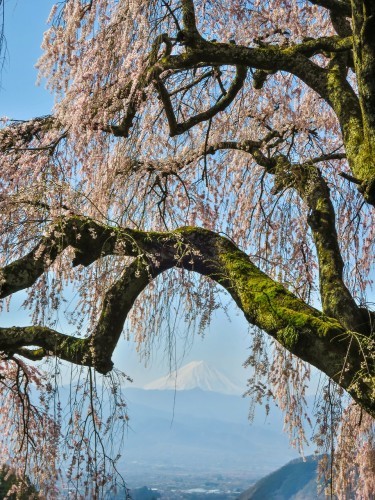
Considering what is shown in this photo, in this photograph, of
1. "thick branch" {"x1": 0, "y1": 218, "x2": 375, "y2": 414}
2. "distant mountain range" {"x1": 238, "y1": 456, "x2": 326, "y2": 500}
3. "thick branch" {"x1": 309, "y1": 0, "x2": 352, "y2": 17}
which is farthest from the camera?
"distant mountain range" {"x1": 238, "y1": 456, "x2": 326, "y2": 500}

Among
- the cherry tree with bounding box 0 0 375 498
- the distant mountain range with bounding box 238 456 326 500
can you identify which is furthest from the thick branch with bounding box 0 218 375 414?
the distant mountain range with bounding box 238 456 326 500

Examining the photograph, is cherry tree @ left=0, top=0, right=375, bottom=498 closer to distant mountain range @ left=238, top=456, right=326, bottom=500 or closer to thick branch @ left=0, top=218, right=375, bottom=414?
thick branch @ left=0, top=218, right=375, bottom=414

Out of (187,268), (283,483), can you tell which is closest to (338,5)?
(187,268)

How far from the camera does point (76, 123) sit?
4.97m

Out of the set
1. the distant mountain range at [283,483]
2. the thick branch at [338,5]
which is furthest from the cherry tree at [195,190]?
the distant mountain range at [283,483]

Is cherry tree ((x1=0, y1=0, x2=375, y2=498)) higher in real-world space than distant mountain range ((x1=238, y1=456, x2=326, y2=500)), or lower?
higher

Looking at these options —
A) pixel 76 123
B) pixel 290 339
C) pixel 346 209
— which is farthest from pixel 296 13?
pixel 290 339

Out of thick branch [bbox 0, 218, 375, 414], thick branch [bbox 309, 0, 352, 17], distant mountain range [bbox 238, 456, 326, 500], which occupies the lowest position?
distant mountain range [bbox 238, 456, 326, 500]

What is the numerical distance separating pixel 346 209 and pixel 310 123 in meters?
1.07

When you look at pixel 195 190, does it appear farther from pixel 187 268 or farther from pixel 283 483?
pixel 283 483

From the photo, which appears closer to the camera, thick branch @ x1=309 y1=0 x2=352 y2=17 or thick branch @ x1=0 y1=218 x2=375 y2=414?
thick branch @ x1=0 y1=218 x2=375 y2=414

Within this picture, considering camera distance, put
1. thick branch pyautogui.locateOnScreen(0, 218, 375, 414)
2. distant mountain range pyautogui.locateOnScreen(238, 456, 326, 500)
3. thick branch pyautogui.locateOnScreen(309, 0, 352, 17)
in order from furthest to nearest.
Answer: distant mountain range pyautogui.locateOnScreen(238, 456, 326, 500) < thick branch pyautogui.locateOnScreen(309, 0, 352, 17) < thick branch pyautogui.locateOnScreen(0, 218, 375, 414)

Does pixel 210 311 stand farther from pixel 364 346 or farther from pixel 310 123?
pixel 310 123

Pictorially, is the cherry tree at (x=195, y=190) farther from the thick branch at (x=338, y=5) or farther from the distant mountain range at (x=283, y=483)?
the distant mountain range at (x=283, y=483)
